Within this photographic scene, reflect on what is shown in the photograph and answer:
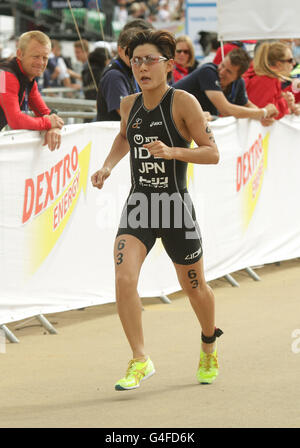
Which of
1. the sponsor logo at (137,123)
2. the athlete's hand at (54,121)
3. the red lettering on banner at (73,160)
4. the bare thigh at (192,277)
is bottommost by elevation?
the bare thigh at (192,277)

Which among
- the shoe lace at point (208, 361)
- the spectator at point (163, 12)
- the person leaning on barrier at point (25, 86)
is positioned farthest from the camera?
the spectator at point (163, 12)

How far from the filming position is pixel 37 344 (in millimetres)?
7195

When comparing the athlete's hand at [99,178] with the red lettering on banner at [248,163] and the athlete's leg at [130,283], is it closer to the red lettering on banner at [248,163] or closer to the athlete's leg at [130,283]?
the athlete's leg at [130,283]

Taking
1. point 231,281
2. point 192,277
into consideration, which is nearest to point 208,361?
point 192,277

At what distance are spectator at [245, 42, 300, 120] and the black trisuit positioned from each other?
4.62 metres

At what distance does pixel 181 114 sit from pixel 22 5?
22.8m

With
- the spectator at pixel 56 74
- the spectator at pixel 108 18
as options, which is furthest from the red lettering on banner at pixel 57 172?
the spectator at pixel 108 18

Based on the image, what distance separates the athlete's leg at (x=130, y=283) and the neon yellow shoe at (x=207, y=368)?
15.8 inches

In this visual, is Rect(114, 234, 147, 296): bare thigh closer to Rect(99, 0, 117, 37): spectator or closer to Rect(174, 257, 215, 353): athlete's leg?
Rect(174, 257, 215, 353): athlete's leg

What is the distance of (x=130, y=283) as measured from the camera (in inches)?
221

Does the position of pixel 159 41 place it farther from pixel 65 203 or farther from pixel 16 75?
pixel 65 203

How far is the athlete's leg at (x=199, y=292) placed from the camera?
5.84 metres

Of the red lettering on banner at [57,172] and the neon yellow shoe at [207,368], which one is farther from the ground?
the red lettering on banner at [57,172]
